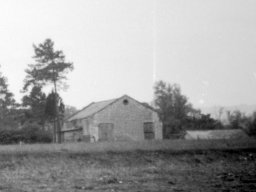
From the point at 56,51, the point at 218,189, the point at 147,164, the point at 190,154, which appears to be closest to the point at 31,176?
the point at 147,164

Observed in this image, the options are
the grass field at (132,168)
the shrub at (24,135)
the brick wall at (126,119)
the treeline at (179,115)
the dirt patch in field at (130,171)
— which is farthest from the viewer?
the treeline at (179,115)

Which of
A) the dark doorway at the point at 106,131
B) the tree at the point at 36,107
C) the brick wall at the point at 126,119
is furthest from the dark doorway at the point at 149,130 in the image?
the tree at the point at 36,107

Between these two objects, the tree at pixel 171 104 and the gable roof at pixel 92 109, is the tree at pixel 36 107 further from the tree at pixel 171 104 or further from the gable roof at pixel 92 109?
the tree at pixel 171 104

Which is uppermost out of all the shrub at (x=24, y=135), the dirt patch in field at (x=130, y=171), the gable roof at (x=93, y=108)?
the gable roof at (x=93, y=108)

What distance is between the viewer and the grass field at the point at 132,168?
15.4 metres

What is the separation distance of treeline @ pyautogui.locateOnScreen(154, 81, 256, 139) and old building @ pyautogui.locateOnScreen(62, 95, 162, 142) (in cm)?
2251

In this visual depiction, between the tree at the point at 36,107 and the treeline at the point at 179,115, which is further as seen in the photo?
the treeline at the point at 179,115

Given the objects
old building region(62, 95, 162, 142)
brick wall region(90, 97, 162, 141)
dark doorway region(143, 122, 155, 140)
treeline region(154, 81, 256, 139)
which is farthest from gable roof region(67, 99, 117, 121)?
treeline region(154, 81, 256, 139)

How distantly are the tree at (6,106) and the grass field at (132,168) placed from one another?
1717 inches

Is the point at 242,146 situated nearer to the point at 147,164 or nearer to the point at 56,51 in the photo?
the point at 147,164

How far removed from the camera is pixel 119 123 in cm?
5138

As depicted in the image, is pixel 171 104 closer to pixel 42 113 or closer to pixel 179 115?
pixel 179 115

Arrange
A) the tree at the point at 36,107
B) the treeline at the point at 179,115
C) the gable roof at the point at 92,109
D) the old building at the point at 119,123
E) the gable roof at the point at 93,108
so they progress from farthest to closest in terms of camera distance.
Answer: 1. the treeline at the point at 179,115
2. the tree at the point at 36,107
3. the gable roof at the point at 92,109
4. the gable roof at the point at 93,108
5. the old building at the point at 119,123

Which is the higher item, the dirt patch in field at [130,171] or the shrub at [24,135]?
the shrub at [24,135]
